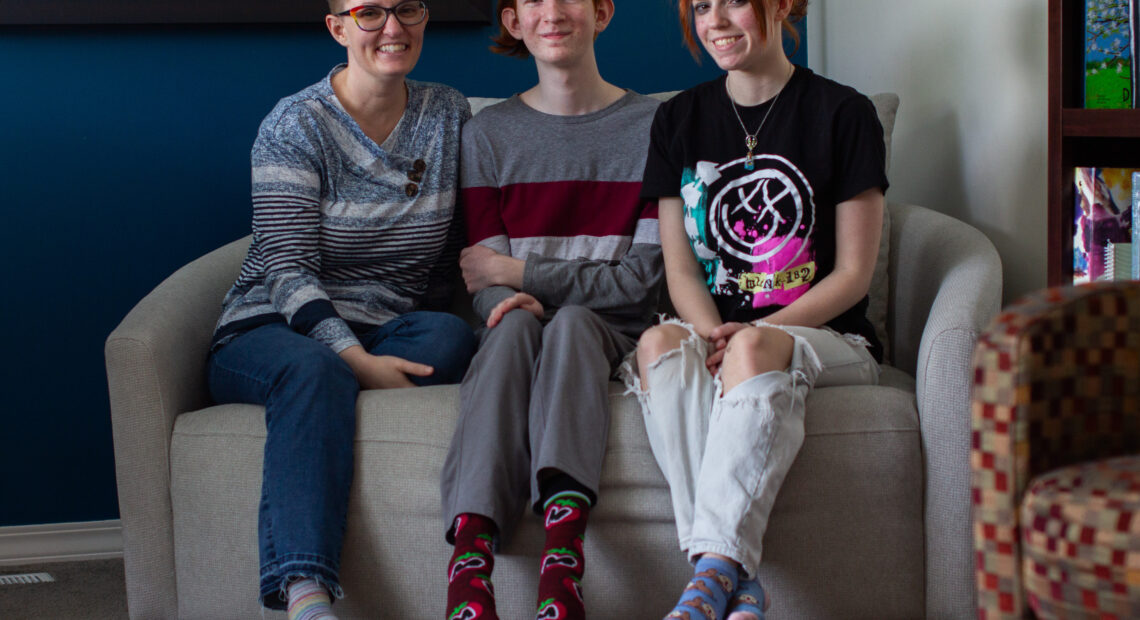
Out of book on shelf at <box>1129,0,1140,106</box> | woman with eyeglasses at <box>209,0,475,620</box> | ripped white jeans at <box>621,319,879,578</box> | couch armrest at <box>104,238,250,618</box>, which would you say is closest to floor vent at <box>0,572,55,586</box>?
couch armrest at <box>104,238,250,618</box>

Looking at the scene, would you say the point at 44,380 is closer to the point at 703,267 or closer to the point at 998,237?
the point at 703,267

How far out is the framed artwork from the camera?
200 centimetres

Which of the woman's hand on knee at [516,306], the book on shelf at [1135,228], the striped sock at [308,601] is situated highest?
the book on shelf at [1135,228]

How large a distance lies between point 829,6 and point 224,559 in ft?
5.70

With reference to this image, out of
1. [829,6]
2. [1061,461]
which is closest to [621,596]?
[1061,461]

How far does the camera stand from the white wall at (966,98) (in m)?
1.64

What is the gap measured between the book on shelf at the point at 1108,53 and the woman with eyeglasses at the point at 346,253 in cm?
94

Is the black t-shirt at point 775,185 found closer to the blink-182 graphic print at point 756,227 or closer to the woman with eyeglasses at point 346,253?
the blink-182 graphic print at point 756,227

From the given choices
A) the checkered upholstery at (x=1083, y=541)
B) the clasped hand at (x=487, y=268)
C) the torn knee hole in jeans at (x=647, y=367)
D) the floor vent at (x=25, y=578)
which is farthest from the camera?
the floor vent at (x=25, y=578)

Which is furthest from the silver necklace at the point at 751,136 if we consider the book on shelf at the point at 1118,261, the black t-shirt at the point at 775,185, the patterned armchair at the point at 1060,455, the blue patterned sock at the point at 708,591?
the patterned armchair at the point at 1060,455

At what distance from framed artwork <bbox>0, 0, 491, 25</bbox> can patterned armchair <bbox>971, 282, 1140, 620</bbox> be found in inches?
60.7

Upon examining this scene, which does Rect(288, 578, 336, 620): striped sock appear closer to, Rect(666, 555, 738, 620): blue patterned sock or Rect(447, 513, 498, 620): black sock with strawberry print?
Rect(447, 513, 498, 620): black sock with strawberry print

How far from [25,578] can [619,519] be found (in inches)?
49.6

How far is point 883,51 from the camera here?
2174mm
